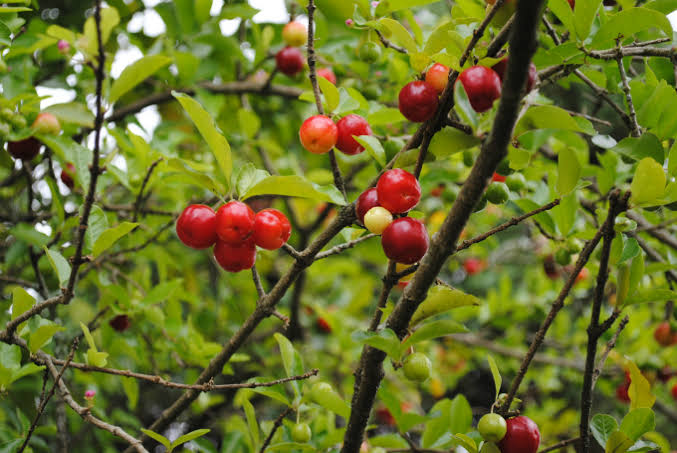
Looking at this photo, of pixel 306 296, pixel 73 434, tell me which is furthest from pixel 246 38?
pixel 73 434

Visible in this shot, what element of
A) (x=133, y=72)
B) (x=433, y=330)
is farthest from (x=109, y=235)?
(x=433, y=330)

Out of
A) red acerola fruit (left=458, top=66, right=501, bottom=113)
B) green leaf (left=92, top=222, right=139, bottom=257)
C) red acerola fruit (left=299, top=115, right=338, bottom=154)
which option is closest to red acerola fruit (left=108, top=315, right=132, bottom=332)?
green leaf (left=92, top=222, right=139, bottom=257)

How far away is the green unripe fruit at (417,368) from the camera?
4.40 feet

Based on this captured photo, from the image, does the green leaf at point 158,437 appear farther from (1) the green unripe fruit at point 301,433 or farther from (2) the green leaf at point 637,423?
(2) the green leaf at point 637,423

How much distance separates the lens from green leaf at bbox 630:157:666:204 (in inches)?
44.2

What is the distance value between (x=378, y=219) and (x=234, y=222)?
1.13 ft

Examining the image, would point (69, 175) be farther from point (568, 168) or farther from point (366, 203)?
point (568, 168)

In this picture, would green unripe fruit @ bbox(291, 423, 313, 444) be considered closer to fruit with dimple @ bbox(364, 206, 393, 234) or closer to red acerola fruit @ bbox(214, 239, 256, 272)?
red acerola fruit @ bbox(214, 239, 256, 272)

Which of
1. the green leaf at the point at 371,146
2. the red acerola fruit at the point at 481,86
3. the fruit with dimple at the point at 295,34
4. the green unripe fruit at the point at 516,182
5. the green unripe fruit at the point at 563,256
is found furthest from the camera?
the fruit with dimple at the point at 295,34

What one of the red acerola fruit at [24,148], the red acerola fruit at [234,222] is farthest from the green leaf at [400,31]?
the red acerola fruit at [24,148]

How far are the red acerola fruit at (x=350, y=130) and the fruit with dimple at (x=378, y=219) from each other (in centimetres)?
29

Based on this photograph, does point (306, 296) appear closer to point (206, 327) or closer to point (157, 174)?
point (206, 327)

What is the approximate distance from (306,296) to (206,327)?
45.2 inches

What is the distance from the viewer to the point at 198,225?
132 centimetres
